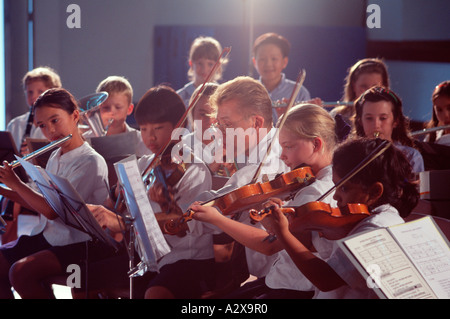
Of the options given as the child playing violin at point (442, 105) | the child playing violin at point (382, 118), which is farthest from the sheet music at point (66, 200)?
the child playing violin at point (442, 105)

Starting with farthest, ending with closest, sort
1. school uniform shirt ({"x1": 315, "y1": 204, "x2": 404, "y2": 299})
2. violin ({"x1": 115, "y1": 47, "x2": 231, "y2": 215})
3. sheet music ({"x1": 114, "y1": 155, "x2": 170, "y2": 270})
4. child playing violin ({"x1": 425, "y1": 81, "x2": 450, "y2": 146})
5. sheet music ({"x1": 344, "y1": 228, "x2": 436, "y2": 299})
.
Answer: child playing violin ({"x1": 425, "y1": 81, "x2": 450, "y2": 146}) → violin ({"x1": 115, "y1": 47, "x2": 231, "y2": 215}) → sheet music ({"x1": 114, "y1": 155, "x2": 170, "y2": 270}) → school uniform shirt ({"x1": 315, "y1": 204, "x2": 404, "y2": 299}) → sheet music ({"x1": 344, "y1": 228, "x2": 436, "y2": 299})

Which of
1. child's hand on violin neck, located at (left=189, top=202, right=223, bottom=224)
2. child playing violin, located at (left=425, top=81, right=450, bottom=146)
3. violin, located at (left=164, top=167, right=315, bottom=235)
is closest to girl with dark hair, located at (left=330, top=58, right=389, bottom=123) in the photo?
child playing violin, located at (left=425, top=81, right=450, bottom=146)

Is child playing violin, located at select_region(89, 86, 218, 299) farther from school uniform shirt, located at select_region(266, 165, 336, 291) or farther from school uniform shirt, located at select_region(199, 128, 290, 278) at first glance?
school uniform shirt, located at select_region(266, 165, 336, 291)

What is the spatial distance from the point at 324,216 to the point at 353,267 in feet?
0.38

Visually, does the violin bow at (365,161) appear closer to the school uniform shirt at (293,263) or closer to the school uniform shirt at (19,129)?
the school uniform shirt at (293,263)

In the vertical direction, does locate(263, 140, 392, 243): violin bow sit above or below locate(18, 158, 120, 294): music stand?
above

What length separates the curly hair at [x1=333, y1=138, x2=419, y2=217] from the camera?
4.21ft

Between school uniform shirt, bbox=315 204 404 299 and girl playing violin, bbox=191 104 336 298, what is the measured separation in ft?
0.44

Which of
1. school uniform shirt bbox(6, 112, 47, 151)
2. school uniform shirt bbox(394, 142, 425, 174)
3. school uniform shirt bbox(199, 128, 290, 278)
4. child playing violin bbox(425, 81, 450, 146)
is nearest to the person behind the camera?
school uniform shirt bbox(199, 128, 290, 278)

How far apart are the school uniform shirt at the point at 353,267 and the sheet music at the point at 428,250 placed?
55 mm

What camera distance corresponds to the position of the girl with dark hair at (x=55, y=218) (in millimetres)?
1733

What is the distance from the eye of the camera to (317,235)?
53.9 inches
